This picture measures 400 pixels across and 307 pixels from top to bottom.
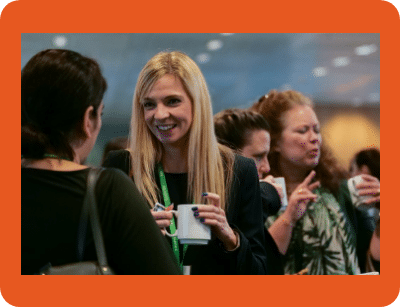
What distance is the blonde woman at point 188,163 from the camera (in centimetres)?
174

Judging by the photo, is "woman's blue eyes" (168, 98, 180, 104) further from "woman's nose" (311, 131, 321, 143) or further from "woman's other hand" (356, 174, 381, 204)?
"woman's other hand" (356, 174, 381, 204)

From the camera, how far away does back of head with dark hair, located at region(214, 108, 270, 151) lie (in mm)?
2221

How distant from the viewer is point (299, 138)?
2412 millimetres

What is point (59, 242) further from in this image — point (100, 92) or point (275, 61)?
point (275, 61)

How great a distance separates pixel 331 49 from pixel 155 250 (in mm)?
2160

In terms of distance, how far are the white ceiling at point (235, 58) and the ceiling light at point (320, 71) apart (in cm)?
3

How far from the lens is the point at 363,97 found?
3.74m

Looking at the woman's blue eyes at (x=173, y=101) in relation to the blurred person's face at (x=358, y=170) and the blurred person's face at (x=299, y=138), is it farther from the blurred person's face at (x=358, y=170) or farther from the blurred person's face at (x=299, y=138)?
the blurred person's face at (x=358, y=170)

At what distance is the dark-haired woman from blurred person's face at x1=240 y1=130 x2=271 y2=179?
3.25 ft

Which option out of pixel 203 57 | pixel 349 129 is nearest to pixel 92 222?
pixel 203 57

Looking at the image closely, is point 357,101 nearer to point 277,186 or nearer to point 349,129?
point 349,129

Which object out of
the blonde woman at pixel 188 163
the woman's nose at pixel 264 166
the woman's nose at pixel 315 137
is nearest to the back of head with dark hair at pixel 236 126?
the woman's nose at pixel 264 166

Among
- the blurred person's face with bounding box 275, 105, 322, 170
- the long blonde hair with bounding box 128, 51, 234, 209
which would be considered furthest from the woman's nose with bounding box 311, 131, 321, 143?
the long blonde hair with bounding box 128, 51, 234, 209
